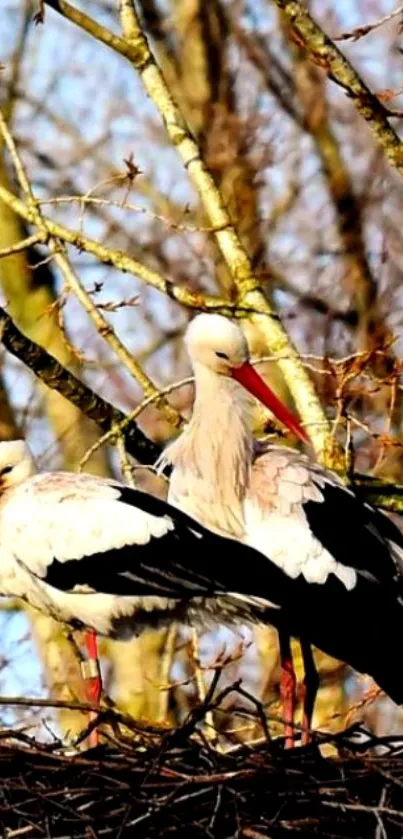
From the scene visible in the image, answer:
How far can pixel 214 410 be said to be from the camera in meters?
9.38

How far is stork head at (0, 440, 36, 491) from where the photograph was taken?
9.29m

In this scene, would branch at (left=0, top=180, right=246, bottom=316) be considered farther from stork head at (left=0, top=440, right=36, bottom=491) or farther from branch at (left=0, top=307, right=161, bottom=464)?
stork head at (left=0, top=440, right=36, bottom=491)

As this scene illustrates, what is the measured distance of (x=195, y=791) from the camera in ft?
23.1

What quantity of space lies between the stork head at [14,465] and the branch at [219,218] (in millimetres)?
971

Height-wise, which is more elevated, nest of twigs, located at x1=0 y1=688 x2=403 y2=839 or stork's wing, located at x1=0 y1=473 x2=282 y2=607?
stork's wing, located at x1=0 y1=473 x2=282 y2=607

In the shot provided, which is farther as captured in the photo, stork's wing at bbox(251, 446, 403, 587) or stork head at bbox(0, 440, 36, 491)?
stork head at bbox(0, 440, 36, 491)

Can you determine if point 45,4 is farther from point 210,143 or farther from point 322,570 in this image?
point 210,143

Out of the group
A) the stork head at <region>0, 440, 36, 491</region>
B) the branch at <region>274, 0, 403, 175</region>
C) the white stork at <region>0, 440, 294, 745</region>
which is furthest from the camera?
the stork head at <region>0, 440, 36, 491</region>

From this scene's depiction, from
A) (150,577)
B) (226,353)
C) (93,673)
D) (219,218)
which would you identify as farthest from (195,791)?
(219,218)

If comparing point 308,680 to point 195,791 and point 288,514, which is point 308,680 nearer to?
point 288,514

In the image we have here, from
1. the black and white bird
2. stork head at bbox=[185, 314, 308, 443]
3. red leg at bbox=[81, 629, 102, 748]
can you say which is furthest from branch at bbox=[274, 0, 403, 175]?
red leg at bbox=[81, 629, 102, 748]

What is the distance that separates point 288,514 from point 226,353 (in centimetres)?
82

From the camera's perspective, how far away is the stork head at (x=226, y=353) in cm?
933

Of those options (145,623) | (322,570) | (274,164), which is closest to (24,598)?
(145,623)
